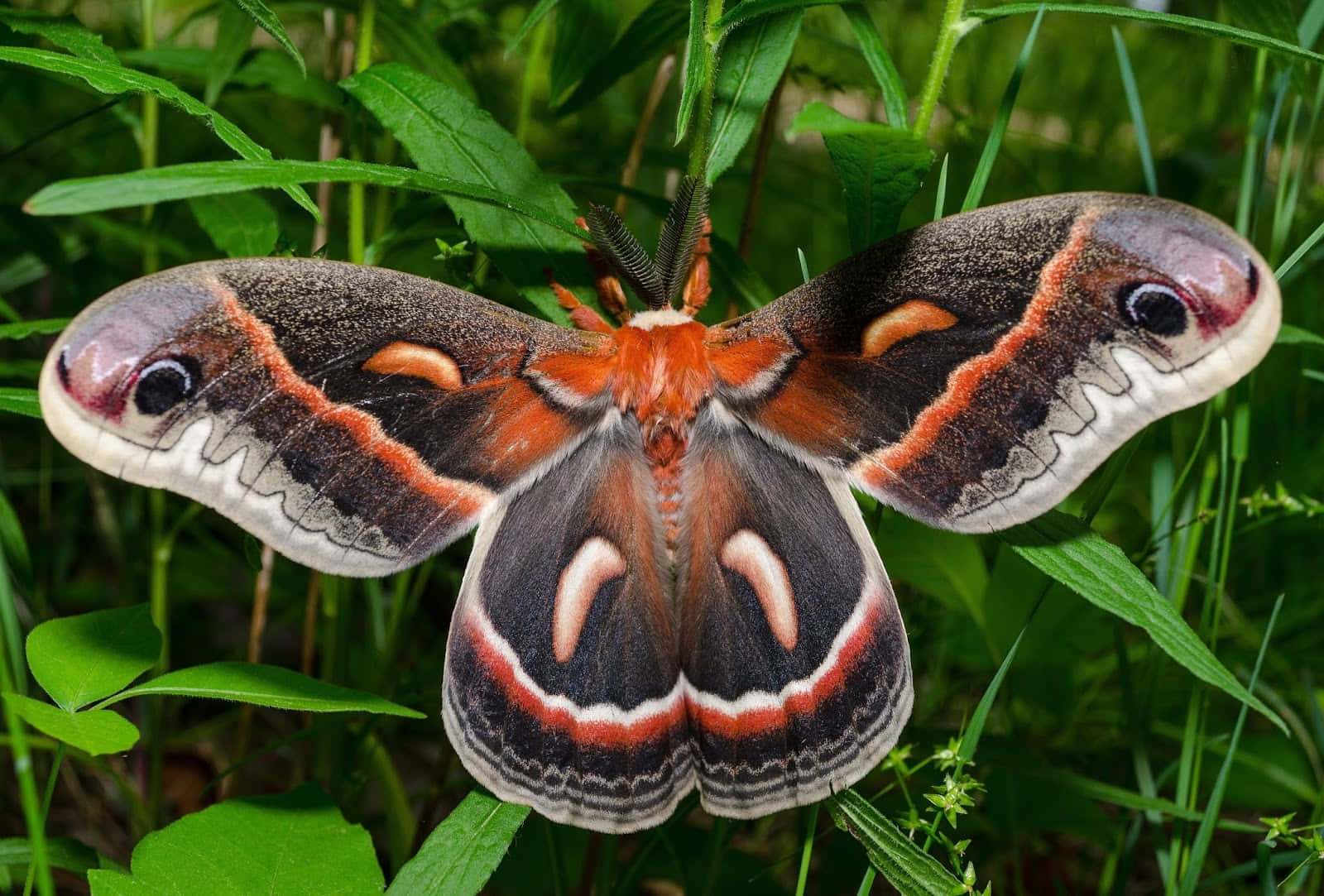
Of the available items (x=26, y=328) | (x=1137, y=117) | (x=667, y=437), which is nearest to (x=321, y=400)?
(x=667, y=437)

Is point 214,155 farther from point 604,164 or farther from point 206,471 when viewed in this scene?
point 206,471

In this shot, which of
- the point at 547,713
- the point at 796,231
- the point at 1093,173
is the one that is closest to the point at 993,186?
the point at 1093,173

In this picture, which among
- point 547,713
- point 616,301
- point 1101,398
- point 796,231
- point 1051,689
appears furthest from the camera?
point 796,231

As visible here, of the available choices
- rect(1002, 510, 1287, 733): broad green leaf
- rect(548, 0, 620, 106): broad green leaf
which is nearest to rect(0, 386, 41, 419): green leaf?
rect(548, 0, 620, 106): broad green leaf

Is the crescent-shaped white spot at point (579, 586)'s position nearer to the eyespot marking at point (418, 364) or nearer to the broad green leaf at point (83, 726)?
the eyespot marking at point (418, 364)

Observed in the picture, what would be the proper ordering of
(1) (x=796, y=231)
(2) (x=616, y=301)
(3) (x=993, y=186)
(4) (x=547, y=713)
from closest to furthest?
(4) (x=547, y=713) → (2) (x=616, y=301) → (3) (x=993, y=186) → (1) (x=796, y=231)
